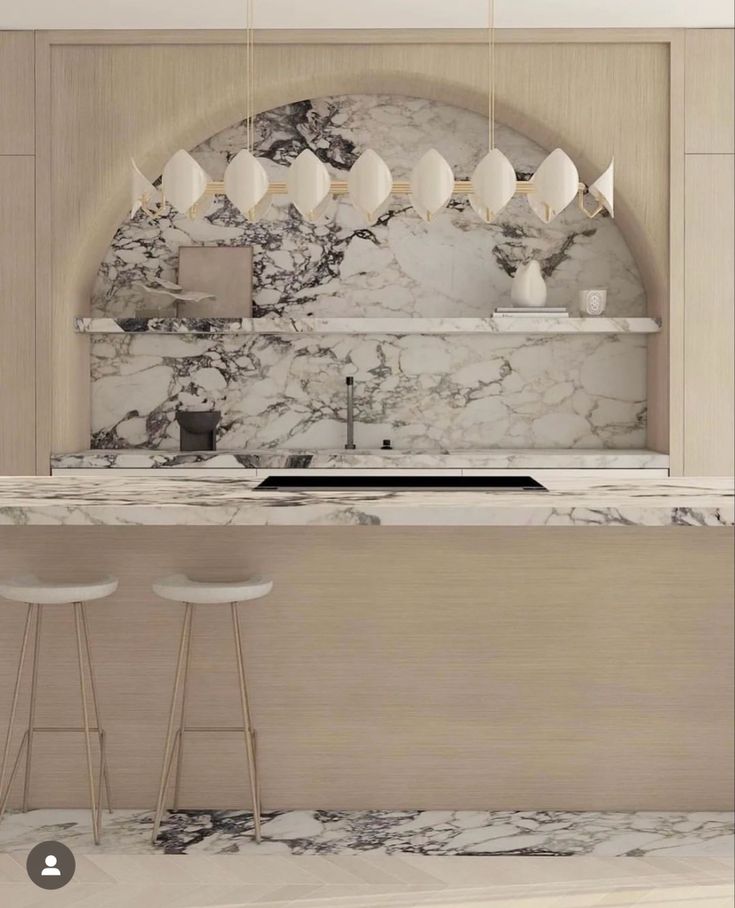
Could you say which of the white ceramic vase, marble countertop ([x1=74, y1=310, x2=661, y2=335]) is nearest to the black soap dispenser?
marble countertop ([x1=74, y1=310, x2=661, y2=335])

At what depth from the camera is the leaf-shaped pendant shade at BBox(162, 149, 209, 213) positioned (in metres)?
3.02

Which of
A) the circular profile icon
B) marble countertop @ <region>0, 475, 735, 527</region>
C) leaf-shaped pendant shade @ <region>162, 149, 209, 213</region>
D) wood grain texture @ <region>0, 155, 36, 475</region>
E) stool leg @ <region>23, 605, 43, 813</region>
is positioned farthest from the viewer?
wood grain texture @ <region>0, 155, 36, 475</region>

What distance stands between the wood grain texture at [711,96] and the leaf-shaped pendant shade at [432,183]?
2257 mm

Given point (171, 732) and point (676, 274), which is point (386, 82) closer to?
point (676, 274)

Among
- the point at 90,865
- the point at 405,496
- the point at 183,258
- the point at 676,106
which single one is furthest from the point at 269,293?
the point at 90,865

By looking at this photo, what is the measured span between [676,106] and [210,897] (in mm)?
3962

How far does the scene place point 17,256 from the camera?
15.6ft

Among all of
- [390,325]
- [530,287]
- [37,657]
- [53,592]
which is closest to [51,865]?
[37,657]

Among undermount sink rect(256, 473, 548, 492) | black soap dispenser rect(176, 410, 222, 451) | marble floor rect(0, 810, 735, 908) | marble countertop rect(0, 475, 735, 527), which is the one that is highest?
black soap dispenser rect(176, 410, 222, 451)

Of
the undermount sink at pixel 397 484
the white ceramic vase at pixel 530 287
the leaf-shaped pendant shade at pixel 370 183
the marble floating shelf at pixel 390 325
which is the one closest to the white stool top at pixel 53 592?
the undermount sink at pixel 397 484

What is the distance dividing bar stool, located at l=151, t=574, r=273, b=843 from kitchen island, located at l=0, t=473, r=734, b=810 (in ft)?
0.16

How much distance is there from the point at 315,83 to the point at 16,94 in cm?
142

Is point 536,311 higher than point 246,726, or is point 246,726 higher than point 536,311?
point 536,311

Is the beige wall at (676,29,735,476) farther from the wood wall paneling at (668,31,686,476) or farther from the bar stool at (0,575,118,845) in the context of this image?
the bar stool at (0,575,118,845)
